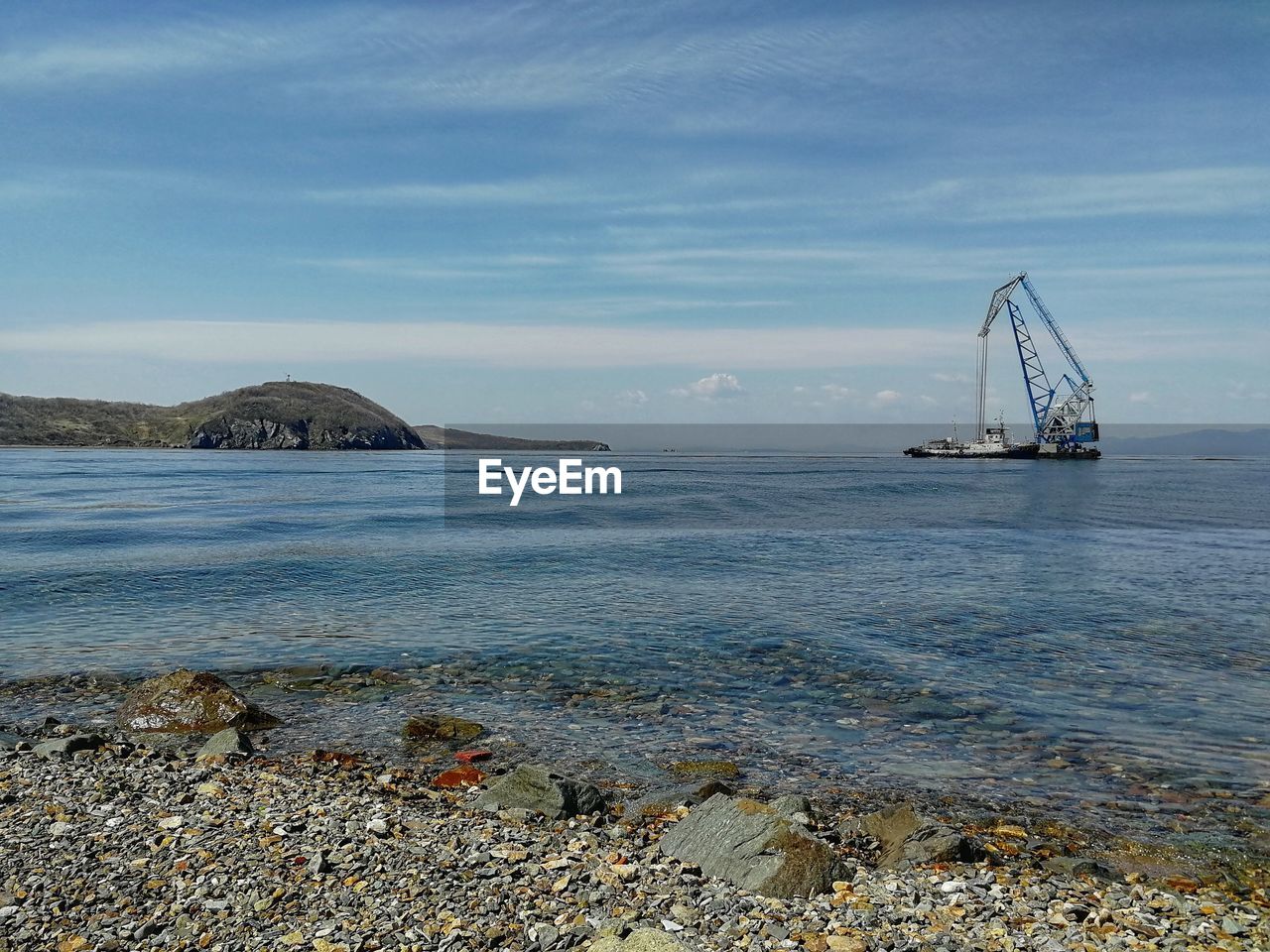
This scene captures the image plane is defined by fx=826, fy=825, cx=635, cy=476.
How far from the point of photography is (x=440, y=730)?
1323 centimetres

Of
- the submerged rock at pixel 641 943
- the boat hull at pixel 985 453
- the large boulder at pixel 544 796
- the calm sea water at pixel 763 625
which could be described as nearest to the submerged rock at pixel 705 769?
the calm sea water at pixel 763 625

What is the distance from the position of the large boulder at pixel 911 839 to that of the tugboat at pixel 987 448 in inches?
6609

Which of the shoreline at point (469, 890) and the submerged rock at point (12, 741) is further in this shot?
the submerged rock at point (12, 741)

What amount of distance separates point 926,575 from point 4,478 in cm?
9785

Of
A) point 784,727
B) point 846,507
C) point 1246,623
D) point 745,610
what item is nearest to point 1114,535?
point 846,507

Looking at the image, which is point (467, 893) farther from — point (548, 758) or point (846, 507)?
point (846, 507)

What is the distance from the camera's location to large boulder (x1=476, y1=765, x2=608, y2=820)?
9.70 metres

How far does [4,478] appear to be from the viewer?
88.7m

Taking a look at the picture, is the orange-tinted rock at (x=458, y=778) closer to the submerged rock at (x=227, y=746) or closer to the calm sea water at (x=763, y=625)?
the calm sea water at (x=763, y=625)

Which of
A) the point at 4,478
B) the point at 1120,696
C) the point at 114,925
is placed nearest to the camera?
the point at 114,925

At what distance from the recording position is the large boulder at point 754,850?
25.5ft

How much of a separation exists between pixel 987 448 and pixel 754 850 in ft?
571

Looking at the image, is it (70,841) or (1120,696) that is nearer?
(70,841)

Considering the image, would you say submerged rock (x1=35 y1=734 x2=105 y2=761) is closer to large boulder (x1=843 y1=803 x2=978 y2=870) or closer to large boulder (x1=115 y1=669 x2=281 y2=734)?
large boulder (x1=115 y1=669 x2=281 y2=734)
